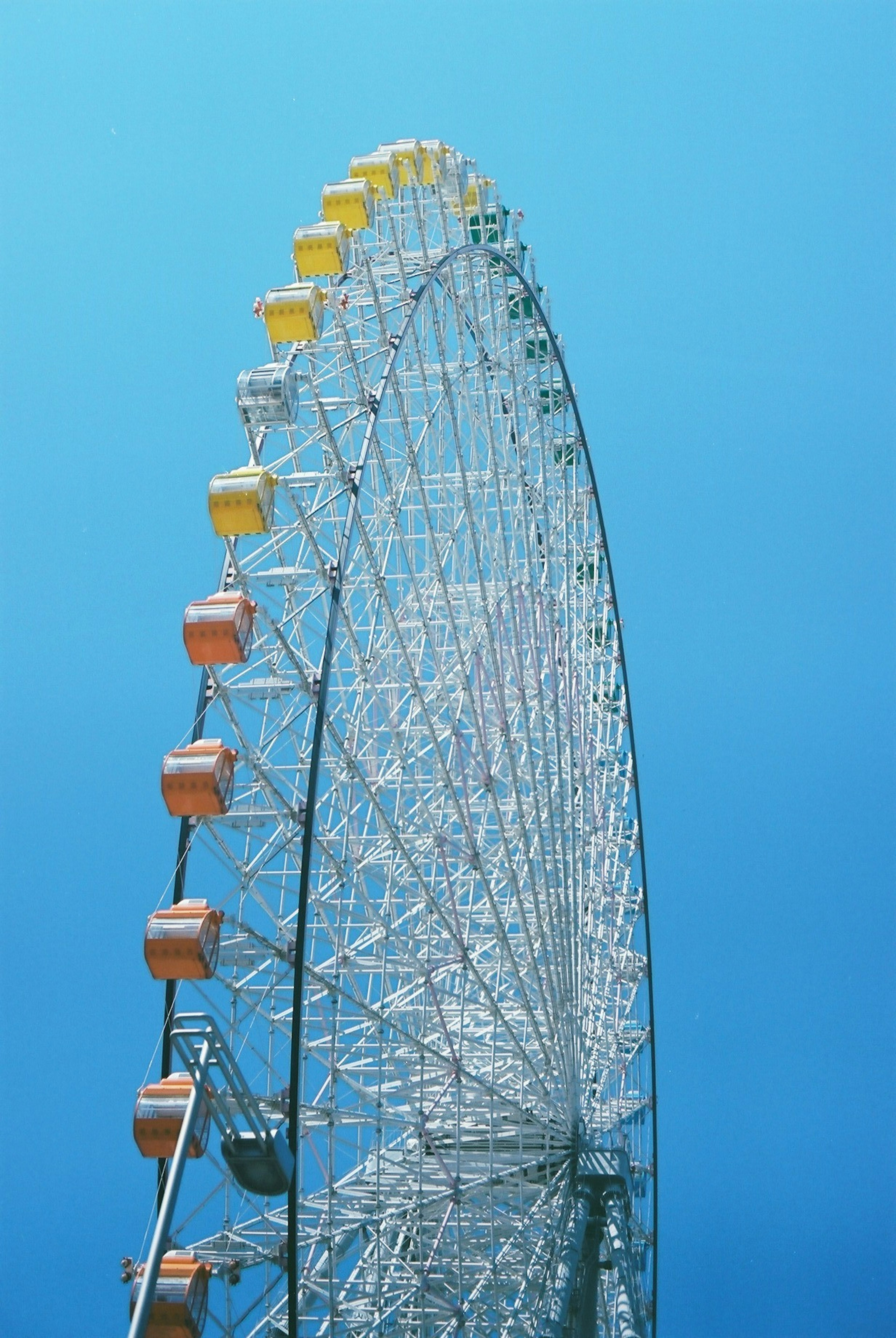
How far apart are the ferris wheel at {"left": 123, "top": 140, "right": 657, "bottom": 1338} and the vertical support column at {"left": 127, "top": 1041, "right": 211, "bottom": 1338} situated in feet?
0.50

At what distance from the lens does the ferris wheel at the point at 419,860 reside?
725 inches

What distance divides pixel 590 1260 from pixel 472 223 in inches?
751

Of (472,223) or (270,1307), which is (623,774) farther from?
(270,1307)

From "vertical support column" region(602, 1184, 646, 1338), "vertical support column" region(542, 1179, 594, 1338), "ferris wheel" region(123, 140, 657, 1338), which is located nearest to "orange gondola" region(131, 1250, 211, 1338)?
"ferris wheel" region(123, 140, 657, 1338)

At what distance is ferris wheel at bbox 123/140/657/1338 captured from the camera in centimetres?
1842

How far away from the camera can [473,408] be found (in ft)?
89.9

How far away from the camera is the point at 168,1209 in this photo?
12.2 metres

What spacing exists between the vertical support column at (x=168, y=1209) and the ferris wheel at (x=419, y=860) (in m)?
0.15

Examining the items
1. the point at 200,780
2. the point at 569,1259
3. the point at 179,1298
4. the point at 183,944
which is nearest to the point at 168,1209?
the point at 179,1298

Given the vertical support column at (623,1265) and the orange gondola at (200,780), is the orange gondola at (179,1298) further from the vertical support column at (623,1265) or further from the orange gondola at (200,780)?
the vertical support column at (623,1265)

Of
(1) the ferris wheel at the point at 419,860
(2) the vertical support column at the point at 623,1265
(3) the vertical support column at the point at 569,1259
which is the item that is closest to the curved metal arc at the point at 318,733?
(1) the ferris wheel at the point at 419,860

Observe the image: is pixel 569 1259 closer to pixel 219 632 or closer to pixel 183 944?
pixel 183 944

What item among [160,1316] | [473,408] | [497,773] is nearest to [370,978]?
[497,773]

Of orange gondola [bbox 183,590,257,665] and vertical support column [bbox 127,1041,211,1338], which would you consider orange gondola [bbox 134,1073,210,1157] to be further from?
orange gondola [bbox 183,590,257,665]
